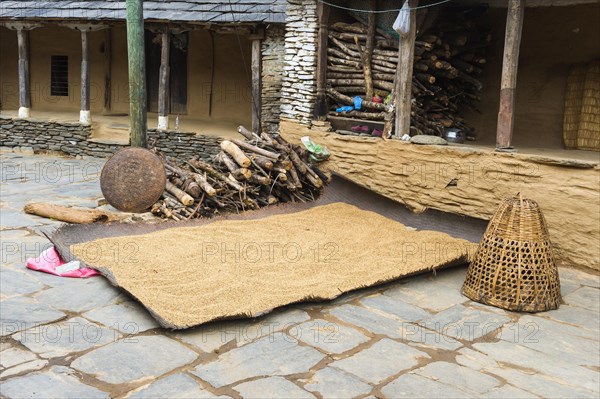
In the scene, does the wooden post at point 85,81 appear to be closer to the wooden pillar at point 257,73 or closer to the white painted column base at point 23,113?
the white painted column base at point 23,113

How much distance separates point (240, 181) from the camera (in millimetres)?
8523

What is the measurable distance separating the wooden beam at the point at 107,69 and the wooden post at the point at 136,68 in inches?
233

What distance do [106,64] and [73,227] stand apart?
9.50 metres

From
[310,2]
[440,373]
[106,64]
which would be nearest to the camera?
[440,373]

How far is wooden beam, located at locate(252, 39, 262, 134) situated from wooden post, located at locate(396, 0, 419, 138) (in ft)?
13.2

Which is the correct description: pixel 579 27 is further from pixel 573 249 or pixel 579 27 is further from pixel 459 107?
pixel 573 249

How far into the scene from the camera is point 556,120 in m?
9.07

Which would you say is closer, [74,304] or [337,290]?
[74,304]

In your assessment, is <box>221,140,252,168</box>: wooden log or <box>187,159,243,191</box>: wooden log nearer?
<box>187,159,243,191</box>: wooden log

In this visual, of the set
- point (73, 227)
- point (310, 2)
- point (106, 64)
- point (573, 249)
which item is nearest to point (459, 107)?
point (310, 2)

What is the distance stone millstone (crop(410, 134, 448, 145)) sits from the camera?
8.23 meters

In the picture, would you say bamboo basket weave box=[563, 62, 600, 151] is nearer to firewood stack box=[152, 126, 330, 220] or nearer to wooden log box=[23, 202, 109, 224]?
firewood stack box=[152, 126, 330, 220]

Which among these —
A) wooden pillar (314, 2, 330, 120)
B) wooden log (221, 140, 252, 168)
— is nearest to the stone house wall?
wooden pillar (314, 2, 330, 120)

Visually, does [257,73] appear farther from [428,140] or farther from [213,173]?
[428,140]
